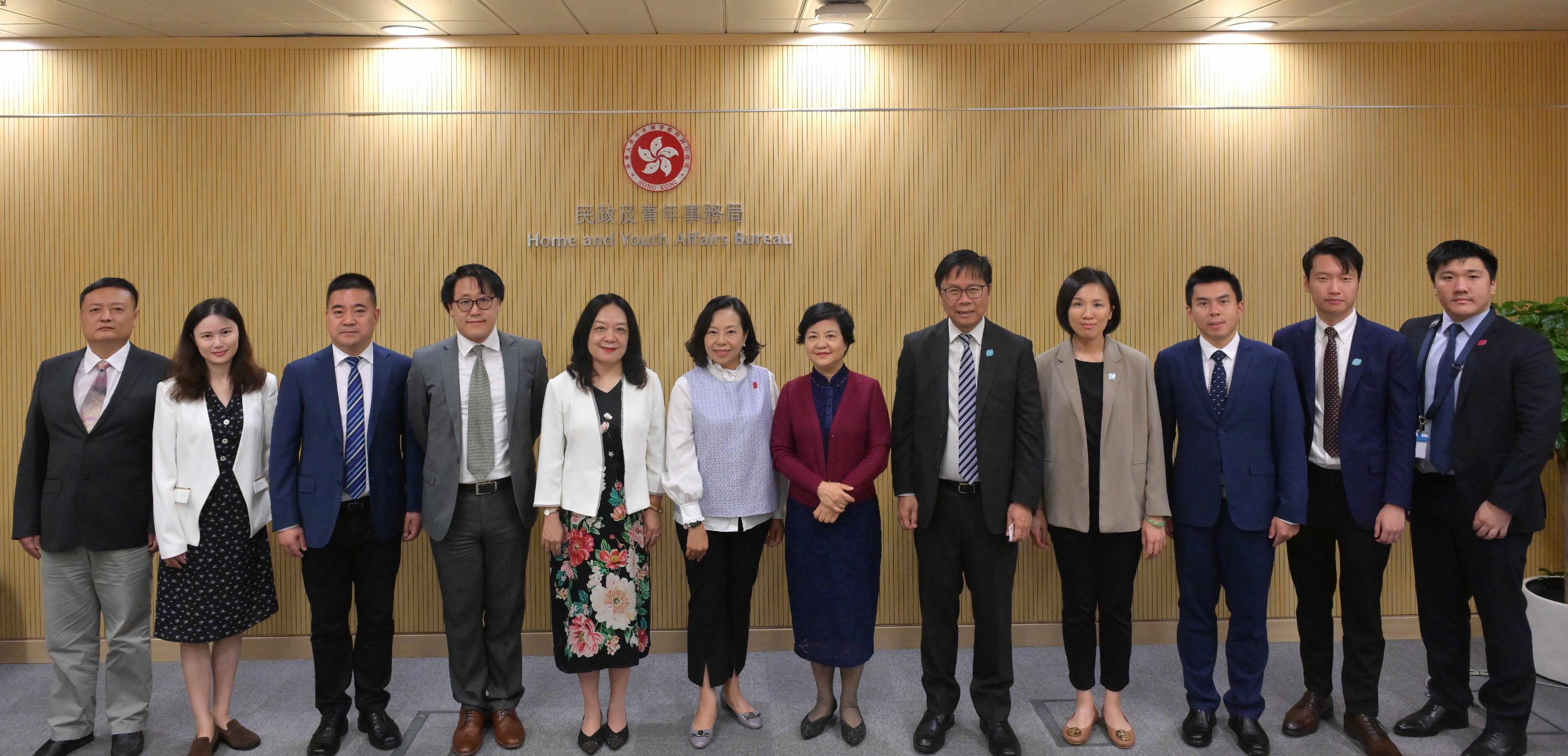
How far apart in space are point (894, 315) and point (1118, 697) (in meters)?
1.93

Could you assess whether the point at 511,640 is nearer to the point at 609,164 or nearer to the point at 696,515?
the point at 696,515

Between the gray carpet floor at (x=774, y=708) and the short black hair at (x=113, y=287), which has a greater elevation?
the short black hair at (x=113, y=287)

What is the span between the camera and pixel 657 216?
408 cm

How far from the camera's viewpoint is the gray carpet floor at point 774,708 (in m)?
3.13

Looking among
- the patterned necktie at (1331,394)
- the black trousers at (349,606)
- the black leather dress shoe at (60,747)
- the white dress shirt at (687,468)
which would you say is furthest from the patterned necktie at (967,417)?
the black leather dress shoe at (60,747)

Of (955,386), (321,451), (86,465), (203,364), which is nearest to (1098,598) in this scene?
(955,386)

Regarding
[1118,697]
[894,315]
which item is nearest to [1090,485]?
[1118,697]

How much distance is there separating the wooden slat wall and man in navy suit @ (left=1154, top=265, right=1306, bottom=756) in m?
1.09

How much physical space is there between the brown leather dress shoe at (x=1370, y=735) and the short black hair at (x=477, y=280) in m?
3.56

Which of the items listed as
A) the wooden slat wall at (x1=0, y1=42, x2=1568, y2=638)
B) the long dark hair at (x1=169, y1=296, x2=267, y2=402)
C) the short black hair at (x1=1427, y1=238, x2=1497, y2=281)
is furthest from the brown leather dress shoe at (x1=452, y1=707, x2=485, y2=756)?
the short black hair at (x1=1427, y1=238, x2=1497, y2=281)

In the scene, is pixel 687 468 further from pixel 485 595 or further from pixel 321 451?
pixel 321 451

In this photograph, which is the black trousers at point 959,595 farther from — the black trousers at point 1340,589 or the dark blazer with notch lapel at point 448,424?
the dark blazer with notch lapel at point 448,424

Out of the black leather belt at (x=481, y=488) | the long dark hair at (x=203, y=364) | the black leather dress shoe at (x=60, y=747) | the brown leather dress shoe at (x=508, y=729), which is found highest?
the long dark hair at (x=203, y=364)

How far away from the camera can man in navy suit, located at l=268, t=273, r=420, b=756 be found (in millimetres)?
2994
